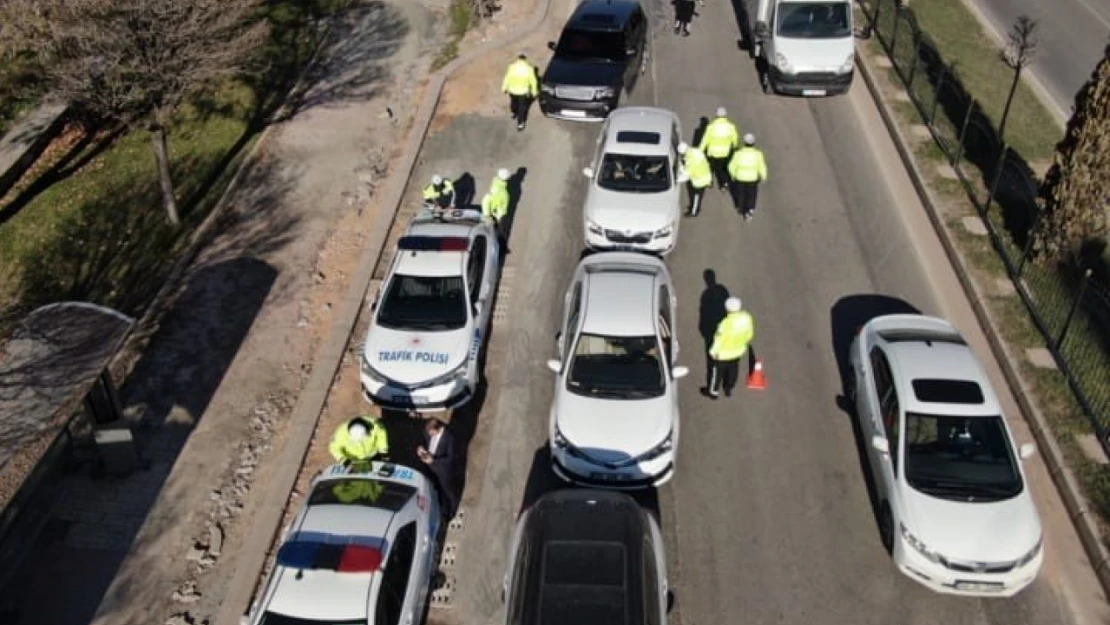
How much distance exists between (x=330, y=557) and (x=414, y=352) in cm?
406

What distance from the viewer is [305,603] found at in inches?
402

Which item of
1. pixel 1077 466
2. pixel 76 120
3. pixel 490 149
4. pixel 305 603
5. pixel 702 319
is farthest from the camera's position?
pixel 76 120

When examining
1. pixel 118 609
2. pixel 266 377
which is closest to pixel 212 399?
pixel 266 377

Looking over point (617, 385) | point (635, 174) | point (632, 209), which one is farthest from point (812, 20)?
point (617, 385)

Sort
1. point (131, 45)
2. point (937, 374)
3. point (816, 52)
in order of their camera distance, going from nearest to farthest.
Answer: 1. point (937, 374)
2. point (131, 45)
3. point (816, 52)

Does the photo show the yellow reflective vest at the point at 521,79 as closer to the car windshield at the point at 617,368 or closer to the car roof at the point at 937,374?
the car windshield at the point at 617,368

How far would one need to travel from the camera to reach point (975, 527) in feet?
37.1

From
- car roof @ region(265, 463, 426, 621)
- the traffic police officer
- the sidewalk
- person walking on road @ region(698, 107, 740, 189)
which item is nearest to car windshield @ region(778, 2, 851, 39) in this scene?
person walking on road @ region(698, 107, 740, 189)

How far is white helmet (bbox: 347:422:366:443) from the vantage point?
12.2m

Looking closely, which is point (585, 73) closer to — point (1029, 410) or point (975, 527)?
point (1029, 410)

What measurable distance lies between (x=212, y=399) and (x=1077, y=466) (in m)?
12.4

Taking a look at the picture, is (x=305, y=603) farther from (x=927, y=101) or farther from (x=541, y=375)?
(x=927, y=101)

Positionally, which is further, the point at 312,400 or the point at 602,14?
the point at 602,14

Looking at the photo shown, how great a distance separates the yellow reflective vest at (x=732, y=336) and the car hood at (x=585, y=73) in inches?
320
